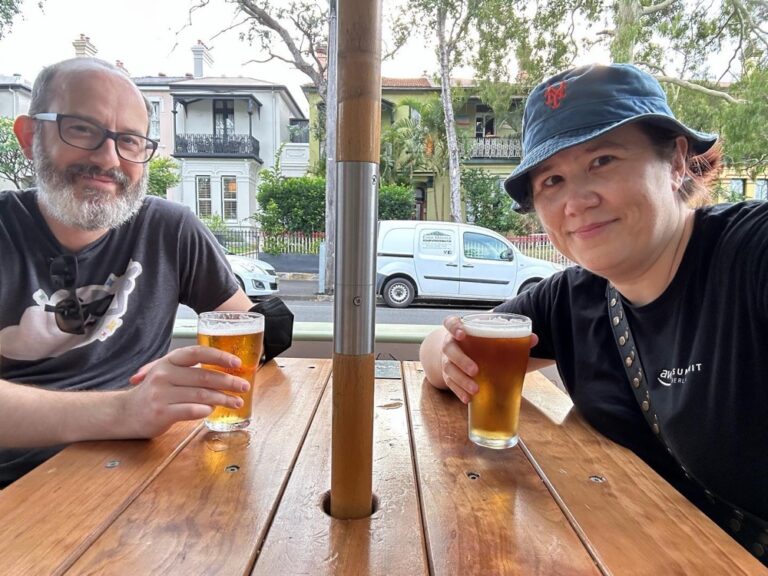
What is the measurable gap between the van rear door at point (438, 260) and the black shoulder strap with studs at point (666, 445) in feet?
11.6

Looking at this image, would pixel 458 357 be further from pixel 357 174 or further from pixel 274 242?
pixel 274 242

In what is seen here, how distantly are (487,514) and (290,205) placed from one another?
555 cm

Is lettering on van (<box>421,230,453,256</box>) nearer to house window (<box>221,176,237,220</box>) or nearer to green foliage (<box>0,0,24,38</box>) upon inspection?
house window (<box>221,176,237,220</box>)

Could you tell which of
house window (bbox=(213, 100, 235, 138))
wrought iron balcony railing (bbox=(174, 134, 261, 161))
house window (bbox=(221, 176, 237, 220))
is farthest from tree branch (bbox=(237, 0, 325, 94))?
house window (bbox=(213, 100, 235, 138))

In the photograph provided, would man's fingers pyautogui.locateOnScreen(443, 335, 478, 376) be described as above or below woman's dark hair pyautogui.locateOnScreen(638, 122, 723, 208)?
below

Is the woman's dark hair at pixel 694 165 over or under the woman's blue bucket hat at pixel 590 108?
under

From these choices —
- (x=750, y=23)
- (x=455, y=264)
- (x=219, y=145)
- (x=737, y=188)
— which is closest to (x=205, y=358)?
(x=737, y=188)

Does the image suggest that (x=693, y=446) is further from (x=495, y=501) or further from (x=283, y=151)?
(x=283, y=151)

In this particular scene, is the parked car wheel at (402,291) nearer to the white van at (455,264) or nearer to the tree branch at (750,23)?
the white van at (455,264)

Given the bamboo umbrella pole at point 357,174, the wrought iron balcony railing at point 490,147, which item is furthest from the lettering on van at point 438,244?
the bamboo umbrella pole at point 357,174

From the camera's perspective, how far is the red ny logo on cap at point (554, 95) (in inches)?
36.9

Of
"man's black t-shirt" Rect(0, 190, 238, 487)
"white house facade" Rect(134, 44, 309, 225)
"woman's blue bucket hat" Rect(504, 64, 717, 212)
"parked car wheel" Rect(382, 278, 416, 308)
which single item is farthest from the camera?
"white house facade" Rect(134, 44, 309, 225)

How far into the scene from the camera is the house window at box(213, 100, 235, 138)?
473 inches

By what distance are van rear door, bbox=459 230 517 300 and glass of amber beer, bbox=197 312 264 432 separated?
11.7 feet
